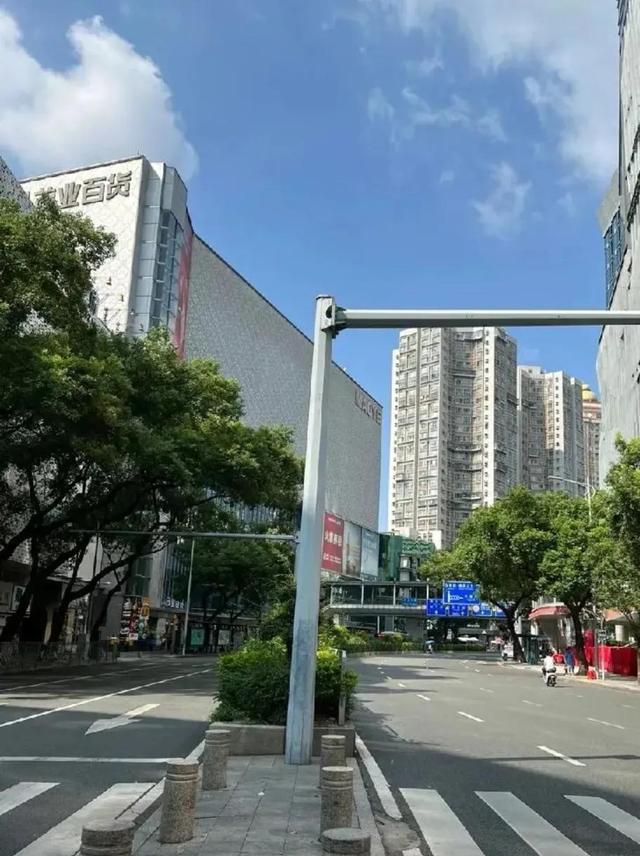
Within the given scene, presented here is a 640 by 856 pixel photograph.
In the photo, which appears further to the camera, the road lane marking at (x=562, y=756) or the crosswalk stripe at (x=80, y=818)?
the road lane marking at (x=562, y=756)

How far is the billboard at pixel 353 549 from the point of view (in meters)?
60.3

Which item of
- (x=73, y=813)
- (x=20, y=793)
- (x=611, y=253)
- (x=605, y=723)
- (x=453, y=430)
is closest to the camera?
(x=73, y=813)

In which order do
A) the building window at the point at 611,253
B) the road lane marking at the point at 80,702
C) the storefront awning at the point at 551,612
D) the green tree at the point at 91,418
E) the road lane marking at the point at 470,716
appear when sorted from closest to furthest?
the road lane marking at the point at 80,702 → the road lane marking at the point at 470,716 → the green tree at the point at 91,418 → the storefront awning at the point at 551,612 → the building window at the point at 611,253

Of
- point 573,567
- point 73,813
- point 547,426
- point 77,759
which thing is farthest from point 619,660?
point 547,426

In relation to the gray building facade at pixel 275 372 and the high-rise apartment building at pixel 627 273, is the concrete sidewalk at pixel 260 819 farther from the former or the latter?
the gray building facade at pixel 275 372

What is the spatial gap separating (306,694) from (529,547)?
46.0m

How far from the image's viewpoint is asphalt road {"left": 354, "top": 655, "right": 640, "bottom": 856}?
7.63 metres

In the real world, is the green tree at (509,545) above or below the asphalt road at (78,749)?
above

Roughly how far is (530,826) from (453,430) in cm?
13593

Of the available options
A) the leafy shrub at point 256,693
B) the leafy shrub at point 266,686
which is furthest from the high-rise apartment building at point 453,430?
the leafy shrub at point 256,693

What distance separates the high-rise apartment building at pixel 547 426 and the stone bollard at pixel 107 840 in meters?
147

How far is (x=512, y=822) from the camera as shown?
8242mm

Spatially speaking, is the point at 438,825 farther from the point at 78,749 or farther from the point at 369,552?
the point at 369,552

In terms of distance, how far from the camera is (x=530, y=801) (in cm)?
944
